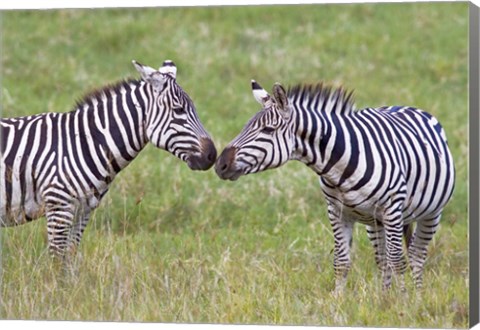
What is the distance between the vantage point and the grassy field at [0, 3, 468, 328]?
8.12 metres

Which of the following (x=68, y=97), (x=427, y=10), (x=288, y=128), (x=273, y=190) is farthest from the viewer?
(x=427, y=10)

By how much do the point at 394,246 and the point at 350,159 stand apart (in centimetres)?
64

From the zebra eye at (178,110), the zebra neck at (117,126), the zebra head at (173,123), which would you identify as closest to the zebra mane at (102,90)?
the zebra neck at (117,126)

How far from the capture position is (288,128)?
7711 millimetres

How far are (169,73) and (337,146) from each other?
1253 mm

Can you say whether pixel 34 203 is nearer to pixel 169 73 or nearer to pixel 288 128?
pixel 169 73

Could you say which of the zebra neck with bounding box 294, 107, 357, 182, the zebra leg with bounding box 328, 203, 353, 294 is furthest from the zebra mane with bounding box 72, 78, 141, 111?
the zebra leg with bounding box 328, 203, 353, 294

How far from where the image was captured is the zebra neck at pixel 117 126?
8156mm

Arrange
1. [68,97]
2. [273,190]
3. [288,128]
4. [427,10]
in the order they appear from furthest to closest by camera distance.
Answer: [427,10]
[68,97]
[273,190]
[288,128]

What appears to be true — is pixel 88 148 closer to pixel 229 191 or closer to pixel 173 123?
Answer: pixel 173 123

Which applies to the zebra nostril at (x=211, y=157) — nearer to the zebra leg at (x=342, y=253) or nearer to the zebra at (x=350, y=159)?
the zebra at (x=350, y=159)

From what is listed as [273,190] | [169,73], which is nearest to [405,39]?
[273,190]

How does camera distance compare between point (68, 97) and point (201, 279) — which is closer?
point (201, 279)

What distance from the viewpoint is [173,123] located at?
803 centimetres
